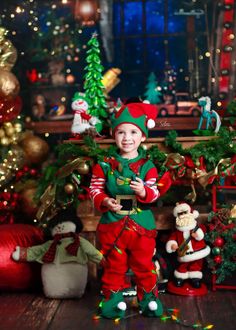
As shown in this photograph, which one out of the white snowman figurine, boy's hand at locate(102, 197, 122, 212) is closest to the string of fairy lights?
the white snowman figurine

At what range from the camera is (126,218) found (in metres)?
3.73

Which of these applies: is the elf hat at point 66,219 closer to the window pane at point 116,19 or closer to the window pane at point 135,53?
the window pane at point 135,53

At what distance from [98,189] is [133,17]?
2906mm

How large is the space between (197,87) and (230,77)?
320 mm

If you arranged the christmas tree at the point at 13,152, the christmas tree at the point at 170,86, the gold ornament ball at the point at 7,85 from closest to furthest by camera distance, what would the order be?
the gold ornament ball at the point at 7,85 → the christmas tree at the point at 13,152 → the christmas tree at the point at 170,86

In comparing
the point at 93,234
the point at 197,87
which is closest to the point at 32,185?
the point at 93,234

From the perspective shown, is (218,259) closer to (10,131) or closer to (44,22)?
(10,131)

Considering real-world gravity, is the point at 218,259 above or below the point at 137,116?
below

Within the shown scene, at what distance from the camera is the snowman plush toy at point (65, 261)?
409cm

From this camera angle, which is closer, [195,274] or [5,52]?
[195,274]

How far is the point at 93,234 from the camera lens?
446 centimetres

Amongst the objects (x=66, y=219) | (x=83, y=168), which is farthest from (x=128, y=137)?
(x=66, y=219)

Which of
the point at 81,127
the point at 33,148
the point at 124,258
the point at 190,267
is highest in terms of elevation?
the point at 81,127

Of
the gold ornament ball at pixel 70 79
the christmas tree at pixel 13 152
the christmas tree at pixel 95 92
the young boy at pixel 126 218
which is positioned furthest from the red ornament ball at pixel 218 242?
the gold ornament ball at pixel 70 79
